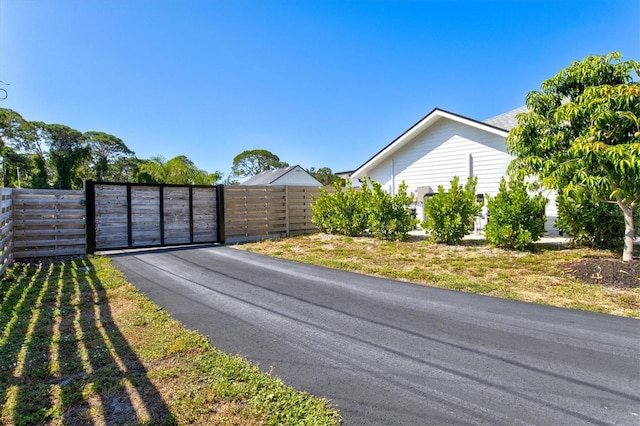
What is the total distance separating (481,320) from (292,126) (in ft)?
93.2

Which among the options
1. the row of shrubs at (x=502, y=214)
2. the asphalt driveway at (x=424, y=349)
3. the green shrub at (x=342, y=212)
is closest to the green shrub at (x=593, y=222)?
the row of shrubs at (x=502, y=214)

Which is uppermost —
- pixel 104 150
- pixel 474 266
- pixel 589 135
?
pixel 104 150

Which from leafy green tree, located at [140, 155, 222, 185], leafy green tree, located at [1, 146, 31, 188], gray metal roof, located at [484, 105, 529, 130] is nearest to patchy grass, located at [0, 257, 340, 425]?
gray metal roof, located at [484, 105, 529, 130]

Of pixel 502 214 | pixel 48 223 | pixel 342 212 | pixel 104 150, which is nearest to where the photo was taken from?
pixel 502 214

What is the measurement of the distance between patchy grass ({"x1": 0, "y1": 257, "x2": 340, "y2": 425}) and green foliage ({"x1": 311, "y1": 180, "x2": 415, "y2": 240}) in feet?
24.2

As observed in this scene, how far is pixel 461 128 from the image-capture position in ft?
38.2

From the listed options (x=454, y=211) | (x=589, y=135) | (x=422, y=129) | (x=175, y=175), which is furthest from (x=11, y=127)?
(x=589, y=135)

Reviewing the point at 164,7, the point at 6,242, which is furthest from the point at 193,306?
the point at 164,7

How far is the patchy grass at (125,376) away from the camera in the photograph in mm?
1996

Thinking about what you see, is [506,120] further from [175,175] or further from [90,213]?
[175,175]

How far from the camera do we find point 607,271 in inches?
216

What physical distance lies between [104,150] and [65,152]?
8.38 m

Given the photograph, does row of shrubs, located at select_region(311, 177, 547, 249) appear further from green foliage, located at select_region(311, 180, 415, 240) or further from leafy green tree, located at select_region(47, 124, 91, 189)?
leafy green tree, located at select_region(47, 124, 91, 189)

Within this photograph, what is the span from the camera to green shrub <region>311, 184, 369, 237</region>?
1099 centimetres
